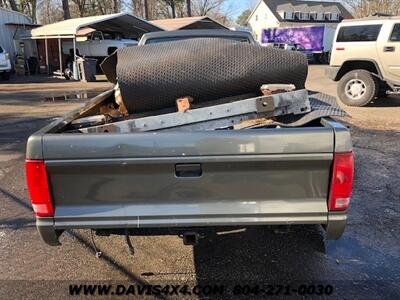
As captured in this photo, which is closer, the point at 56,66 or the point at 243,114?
the point at 243,114

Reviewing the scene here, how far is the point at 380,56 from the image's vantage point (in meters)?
10.4

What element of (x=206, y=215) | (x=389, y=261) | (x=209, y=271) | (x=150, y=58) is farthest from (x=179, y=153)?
(x=389, y=261)

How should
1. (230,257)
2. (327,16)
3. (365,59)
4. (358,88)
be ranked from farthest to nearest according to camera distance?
1. (327,16)
2. (358,88)
3. (365,59)
4. (230,257)

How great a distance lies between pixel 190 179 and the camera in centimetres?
262

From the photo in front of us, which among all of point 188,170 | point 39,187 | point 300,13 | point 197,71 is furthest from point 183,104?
point 300,13

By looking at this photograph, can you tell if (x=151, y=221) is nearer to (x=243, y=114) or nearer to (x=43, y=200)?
(x=43, y=200)

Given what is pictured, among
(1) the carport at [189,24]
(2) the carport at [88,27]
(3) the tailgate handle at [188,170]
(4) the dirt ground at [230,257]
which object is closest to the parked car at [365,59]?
(4) the dirt ground at [230,257]

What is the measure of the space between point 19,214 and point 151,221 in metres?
2.63

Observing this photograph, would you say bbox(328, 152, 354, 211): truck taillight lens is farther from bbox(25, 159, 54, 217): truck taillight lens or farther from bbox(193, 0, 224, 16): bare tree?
bbox(193, 0, 224, 16): bare tree

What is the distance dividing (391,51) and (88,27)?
1780cm

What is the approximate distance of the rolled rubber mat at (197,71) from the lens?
3.10 m

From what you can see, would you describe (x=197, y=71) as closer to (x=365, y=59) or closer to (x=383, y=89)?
(x=365, y=59)

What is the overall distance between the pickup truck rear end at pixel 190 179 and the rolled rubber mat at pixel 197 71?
70cm

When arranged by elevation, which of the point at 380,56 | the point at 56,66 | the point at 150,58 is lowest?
the point at 56,66
